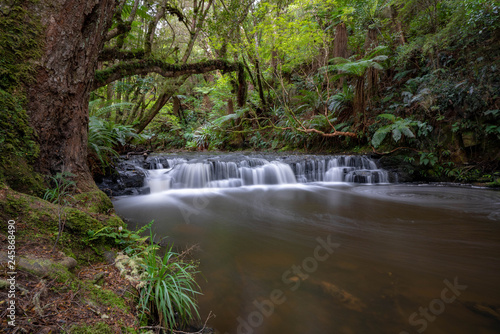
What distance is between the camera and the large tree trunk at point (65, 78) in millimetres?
2285

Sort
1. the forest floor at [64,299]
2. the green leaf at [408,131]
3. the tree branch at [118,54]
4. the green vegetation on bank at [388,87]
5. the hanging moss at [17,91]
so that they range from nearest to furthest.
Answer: the forest floor at [64,299] < the hanging moss at [17,91] < the tree branch at [118,54] < the green vegetation on bank at [388,87] < the green leaf at [408,131]

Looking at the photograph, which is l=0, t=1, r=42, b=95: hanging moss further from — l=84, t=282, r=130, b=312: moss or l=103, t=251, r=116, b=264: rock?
l=84, t=282, r=130, b=312: moss

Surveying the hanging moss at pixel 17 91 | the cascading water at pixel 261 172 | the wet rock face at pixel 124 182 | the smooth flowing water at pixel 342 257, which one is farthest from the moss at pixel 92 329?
the cascading water at pixel 261 172

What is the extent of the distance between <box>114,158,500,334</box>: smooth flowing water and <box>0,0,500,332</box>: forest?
722 mm

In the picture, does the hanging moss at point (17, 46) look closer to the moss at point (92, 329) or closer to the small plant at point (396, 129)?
the moss at point (92, 329)

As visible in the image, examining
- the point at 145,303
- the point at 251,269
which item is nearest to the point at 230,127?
the point at 251,269

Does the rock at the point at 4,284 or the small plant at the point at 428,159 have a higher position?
the small plant at the point at 428,159

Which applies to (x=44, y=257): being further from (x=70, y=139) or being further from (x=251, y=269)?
(x=70, y=139)

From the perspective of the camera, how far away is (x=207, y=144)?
13.6 meters

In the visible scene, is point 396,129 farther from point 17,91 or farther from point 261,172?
point 17,91

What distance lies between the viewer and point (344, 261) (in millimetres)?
2369

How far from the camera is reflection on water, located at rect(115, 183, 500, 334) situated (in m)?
1.62

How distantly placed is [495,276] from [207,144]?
494 inches

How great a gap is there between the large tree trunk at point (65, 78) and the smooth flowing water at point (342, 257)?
1369 mm
